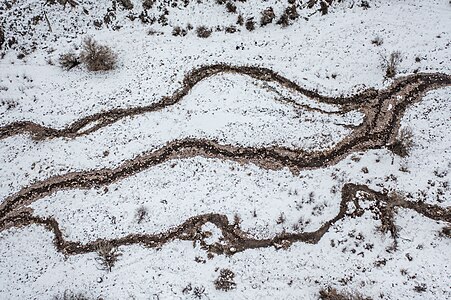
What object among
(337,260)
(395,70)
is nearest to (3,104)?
(337,260)

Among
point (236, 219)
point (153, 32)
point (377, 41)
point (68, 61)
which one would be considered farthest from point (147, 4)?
point (236, 219)

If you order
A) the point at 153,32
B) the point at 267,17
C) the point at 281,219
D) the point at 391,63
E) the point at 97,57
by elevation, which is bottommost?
the point at 281,219

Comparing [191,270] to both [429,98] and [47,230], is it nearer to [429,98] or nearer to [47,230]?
[47,230]

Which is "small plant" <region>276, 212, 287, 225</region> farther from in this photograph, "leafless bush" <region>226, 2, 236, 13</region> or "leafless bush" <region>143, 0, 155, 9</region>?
"leafless bush" <region>143, 0, 155, 9</region>

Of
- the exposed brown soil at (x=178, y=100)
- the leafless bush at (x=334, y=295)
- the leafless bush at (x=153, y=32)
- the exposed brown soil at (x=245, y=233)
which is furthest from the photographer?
the leafless bush at (x=153, y=32)

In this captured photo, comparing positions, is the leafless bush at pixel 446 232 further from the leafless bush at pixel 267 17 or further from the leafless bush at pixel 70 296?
the leafless bush at pixel 267 17

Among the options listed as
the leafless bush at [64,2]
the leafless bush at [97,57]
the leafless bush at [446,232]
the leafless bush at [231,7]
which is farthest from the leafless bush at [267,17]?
the leafless bush at [446,232]

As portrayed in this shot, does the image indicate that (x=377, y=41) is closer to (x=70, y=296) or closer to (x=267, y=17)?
(x=267, y=17)
